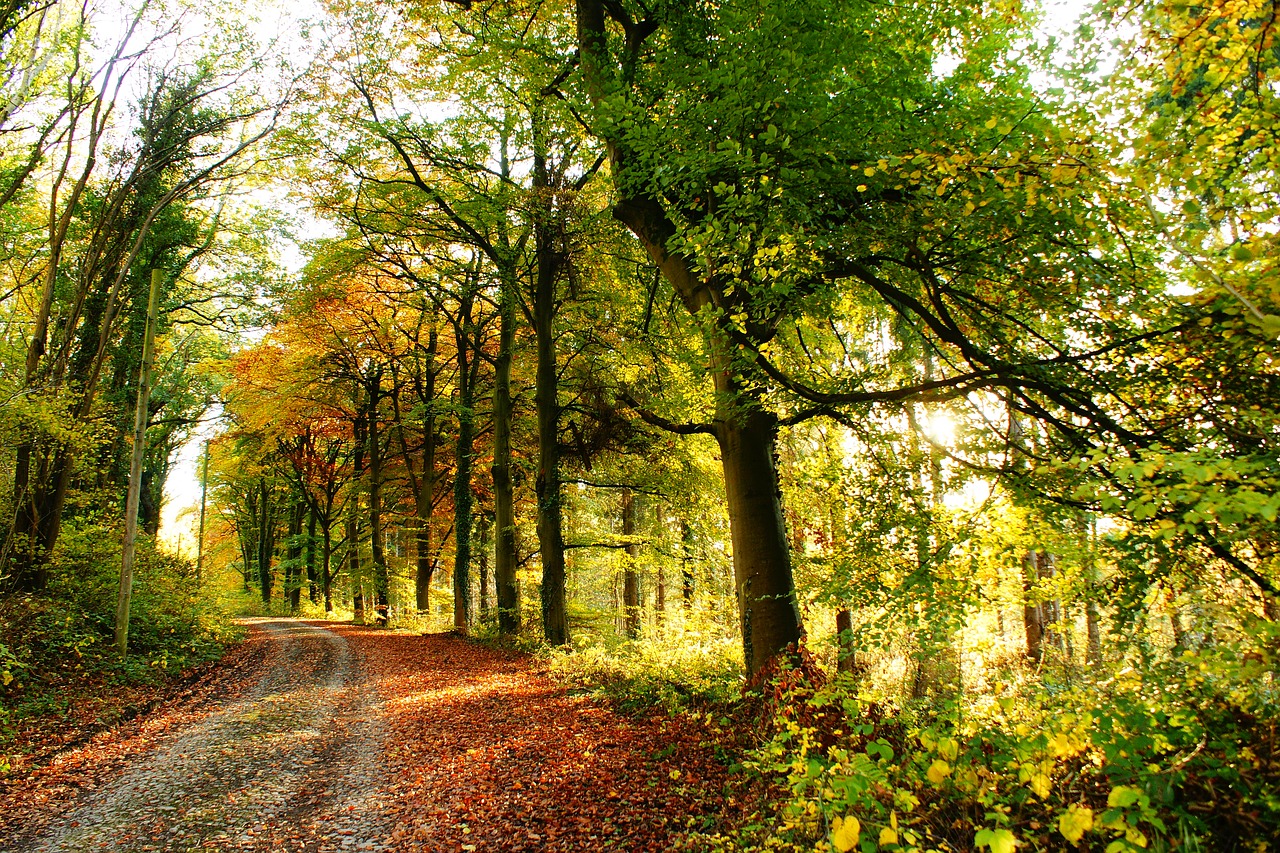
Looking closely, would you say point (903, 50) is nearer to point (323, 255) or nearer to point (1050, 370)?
point (1050, 370)

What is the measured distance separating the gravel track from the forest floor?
21mm

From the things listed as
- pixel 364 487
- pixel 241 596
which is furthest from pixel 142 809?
pixel 241 596

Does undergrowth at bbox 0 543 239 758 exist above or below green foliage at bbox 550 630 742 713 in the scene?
above

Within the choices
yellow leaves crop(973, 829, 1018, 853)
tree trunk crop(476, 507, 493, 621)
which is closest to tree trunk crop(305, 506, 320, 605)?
tree trunk crop(476, 507, 493, 621)

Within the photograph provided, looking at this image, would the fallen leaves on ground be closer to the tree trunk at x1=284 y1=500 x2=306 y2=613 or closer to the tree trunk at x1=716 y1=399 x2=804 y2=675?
the tree trunk at x1=716 y1=399 x2=804 y2=675

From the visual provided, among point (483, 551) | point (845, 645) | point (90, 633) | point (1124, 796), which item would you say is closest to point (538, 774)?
point (845, 645)

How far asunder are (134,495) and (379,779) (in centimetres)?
835

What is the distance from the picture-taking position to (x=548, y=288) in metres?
13.7

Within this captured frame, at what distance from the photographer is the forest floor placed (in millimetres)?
4781

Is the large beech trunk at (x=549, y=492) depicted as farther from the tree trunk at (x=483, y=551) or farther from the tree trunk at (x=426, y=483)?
the tree trunk at (x=426, y=483)

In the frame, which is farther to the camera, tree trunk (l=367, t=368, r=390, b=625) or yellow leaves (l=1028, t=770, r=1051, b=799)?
tree trunk (l=367, t=368, r=390, b=625)

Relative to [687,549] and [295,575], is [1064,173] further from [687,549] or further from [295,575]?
[295,575]

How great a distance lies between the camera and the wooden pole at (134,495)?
10.4 meters

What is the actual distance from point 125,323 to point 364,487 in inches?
407
